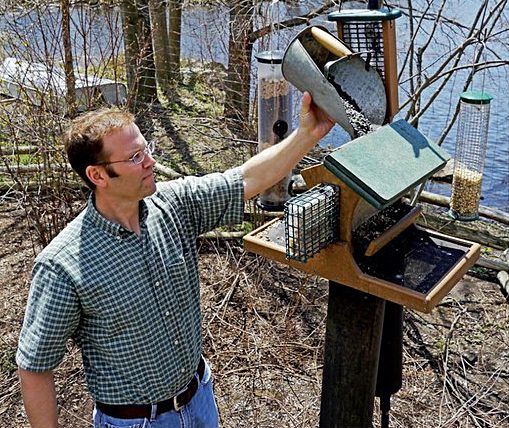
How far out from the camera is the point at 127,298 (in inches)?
69.1

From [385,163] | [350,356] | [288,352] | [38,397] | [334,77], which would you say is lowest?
[288,352]

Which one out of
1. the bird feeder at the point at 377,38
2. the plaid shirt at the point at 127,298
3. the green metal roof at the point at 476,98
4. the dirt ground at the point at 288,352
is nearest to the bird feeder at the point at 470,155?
the green metal roof at the point at 476,98

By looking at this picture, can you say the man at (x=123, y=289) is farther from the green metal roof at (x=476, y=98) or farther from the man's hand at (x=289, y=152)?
the green metal roof at (x=476, y=98)

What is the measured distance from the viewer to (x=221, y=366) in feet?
11.8

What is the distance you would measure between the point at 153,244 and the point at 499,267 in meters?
3.43

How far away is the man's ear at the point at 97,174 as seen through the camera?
68.7 inches

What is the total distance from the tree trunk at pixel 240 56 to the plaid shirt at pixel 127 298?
288 centimetres

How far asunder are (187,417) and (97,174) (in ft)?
2.75

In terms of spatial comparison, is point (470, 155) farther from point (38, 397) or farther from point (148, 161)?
point (38, 397)

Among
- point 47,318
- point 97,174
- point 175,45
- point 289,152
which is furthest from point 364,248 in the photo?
point 175,45

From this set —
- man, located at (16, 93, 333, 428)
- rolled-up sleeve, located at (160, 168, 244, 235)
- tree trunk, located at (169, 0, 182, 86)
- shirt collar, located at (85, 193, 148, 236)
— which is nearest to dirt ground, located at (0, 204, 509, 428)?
man, located at (16, 93, 333, 428)

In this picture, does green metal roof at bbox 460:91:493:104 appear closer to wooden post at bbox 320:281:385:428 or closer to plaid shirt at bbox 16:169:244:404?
wooden post at bbox 320:281:385:428

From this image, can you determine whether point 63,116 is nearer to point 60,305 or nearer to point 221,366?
point 221,366

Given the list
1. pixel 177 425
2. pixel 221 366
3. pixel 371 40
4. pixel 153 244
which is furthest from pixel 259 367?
pixel 371 40
